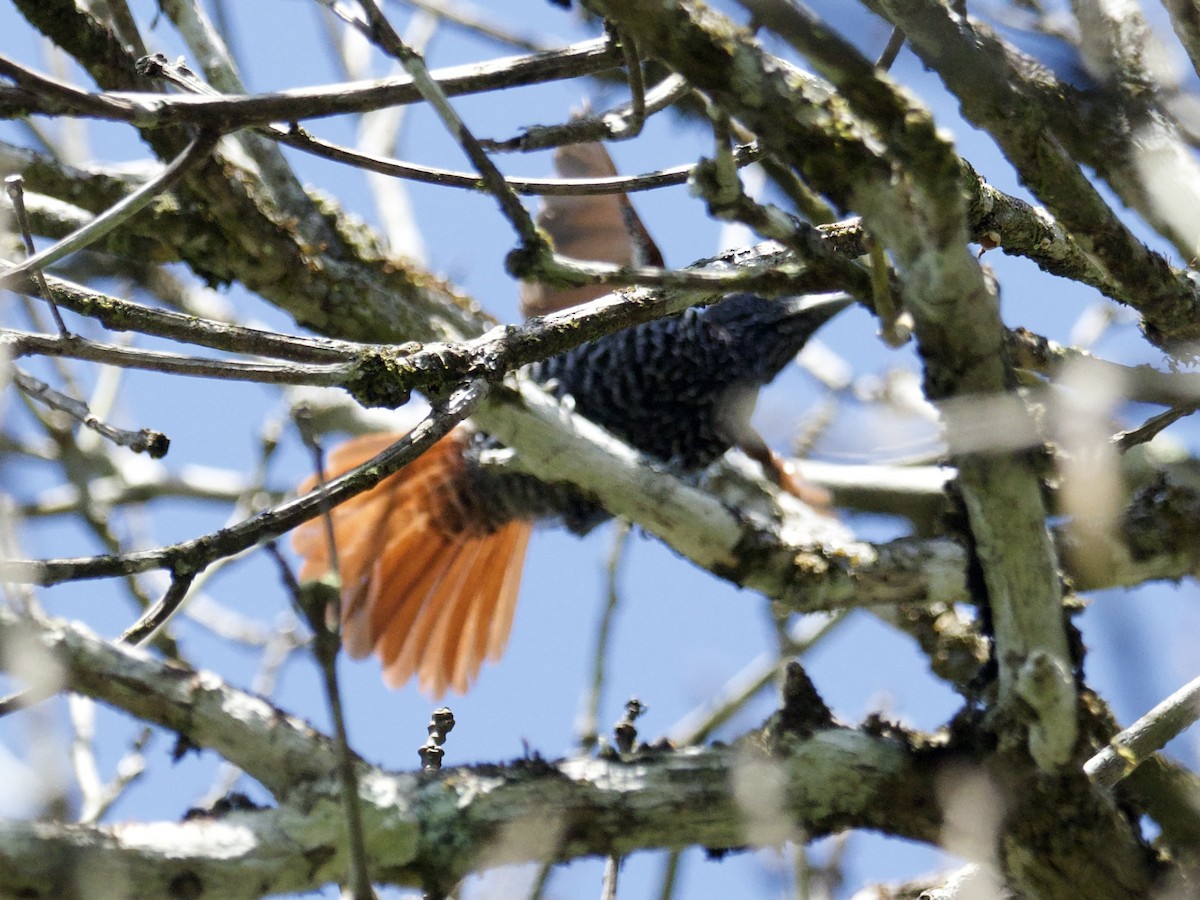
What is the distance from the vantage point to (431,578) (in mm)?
4480

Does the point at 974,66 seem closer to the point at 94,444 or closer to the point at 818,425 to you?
the point at 818,425

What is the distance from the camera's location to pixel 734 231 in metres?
3.97

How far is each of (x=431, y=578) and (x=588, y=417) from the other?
95 cm

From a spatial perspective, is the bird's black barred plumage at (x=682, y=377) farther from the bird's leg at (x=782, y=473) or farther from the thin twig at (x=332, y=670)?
the thin twig at (x=332, y=670)

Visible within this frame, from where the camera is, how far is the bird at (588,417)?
3.88 metres

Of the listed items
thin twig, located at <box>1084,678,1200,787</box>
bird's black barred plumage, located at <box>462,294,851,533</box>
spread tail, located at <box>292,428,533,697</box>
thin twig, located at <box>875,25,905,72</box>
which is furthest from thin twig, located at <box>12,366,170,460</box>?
spread tail, located at <box>292,428,533,697</box>

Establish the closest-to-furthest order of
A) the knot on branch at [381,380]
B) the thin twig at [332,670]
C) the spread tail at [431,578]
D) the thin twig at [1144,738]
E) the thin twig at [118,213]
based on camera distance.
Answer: the thin twig at [332,670]
the thin twig at [118,213]
the knot on branch at [381,380]
the thin twig at [1144,738]
the spread tail at [431,578]

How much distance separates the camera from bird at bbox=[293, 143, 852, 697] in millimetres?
3883

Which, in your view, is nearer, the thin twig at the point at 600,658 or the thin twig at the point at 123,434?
the thin twig at the point at 123,434

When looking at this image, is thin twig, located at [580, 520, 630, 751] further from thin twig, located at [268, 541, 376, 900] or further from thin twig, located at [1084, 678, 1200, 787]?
thin twig, located at [268, 541, 376, 900]

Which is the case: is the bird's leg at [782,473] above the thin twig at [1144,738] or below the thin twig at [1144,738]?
above

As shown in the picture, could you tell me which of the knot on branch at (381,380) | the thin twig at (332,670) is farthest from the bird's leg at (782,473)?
the thin twig at (332,670)

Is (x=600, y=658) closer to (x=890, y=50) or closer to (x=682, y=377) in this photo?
(x=682, y=377)

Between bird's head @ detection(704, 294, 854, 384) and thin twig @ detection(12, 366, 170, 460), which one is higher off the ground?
bird's head @ detection(704, 294, 854, 384)
